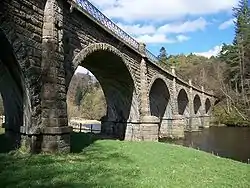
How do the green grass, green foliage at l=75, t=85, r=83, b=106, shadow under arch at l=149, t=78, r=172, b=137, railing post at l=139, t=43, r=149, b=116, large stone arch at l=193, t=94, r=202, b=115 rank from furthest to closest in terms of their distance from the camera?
green foliage at l=75, t=85, r=83, b=106, large stone arch at l=193, t=94, r=202, b=115, shadow under arch at l=149, t=78, r=172, b=137, railing post at l=139, t=43, r=149, b=116, the green grass

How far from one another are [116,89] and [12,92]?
16.3m

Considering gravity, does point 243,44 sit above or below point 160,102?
above

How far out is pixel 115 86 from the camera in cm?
3028

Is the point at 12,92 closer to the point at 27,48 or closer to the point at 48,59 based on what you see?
the point at 48,59

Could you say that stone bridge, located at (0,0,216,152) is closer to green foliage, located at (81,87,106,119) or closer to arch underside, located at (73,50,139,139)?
arch underside, located at (73,50,139,139)

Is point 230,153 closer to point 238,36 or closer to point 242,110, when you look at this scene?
point 242,110

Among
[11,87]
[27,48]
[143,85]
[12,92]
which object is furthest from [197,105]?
[27,48]

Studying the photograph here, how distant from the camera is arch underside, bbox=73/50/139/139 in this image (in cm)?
2569

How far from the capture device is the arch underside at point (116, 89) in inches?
1012

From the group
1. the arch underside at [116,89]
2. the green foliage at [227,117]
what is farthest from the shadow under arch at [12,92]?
the green foliage at [227,117]

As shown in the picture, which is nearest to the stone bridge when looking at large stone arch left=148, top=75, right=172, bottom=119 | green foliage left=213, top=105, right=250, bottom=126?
large stone arch left=148, top=75, right=172, bottom=119

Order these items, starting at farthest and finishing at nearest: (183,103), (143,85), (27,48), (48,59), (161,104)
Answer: (183,103)
(161,104)
(143,85)
(48,59)
(27,48)

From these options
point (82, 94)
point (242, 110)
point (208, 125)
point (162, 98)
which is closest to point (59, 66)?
point (162, 98)

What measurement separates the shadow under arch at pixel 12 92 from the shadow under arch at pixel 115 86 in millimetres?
8114
